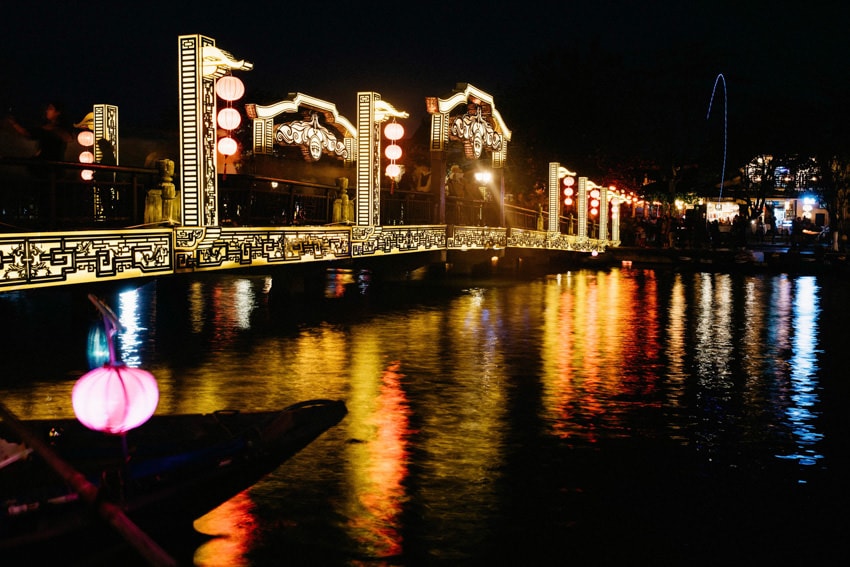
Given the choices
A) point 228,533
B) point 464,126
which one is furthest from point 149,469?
point 464,126

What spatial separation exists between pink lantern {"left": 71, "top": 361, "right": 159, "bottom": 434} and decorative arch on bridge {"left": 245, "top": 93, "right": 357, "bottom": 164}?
669 inches

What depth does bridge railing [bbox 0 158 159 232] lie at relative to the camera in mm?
13383

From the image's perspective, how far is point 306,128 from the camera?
23656 millimetres

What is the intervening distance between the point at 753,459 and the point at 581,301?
49.4 feet

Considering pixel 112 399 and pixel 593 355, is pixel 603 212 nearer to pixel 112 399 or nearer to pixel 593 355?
pixel 593 355

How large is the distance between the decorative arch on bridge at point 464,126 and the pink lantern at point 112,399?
2123cm

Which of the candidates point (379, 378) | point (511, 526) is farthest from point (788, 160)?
point (511, 526)

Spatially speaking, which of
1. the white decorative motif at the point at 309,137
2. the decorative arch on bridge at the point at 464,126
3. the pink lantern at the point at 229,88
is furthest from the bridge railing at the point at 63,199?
the decorative arch on bridge at the point at 464,126

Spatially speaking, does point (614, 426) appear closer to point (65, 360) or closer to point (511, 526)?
point (511, 526)

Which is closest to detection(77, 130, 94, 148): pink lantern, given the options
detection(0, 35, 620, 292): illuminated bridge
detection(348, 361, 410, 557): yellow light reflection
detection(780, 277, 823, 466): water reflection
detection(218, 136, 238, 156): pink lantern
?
detection(0, 35, 620, 292): illuminated bridge

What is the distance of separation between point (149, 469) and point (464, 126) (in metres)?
23.7

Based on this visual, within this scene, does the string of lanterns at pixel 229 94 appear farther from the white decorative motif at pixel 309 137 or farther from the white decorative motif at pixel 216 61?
the white decorative motif at pixel 309 137

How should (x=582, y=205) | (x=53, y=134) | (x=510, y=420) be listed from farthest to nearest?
1. (x=582, y=205)
2. (x=53, y=134)
3. (x=510, y=420)

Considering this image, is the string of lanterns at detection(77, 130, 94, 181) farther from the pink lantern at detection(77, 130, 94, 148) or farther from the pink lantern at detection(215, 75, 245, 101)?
the pink lantern at detection(215, 75, 245, 101)
